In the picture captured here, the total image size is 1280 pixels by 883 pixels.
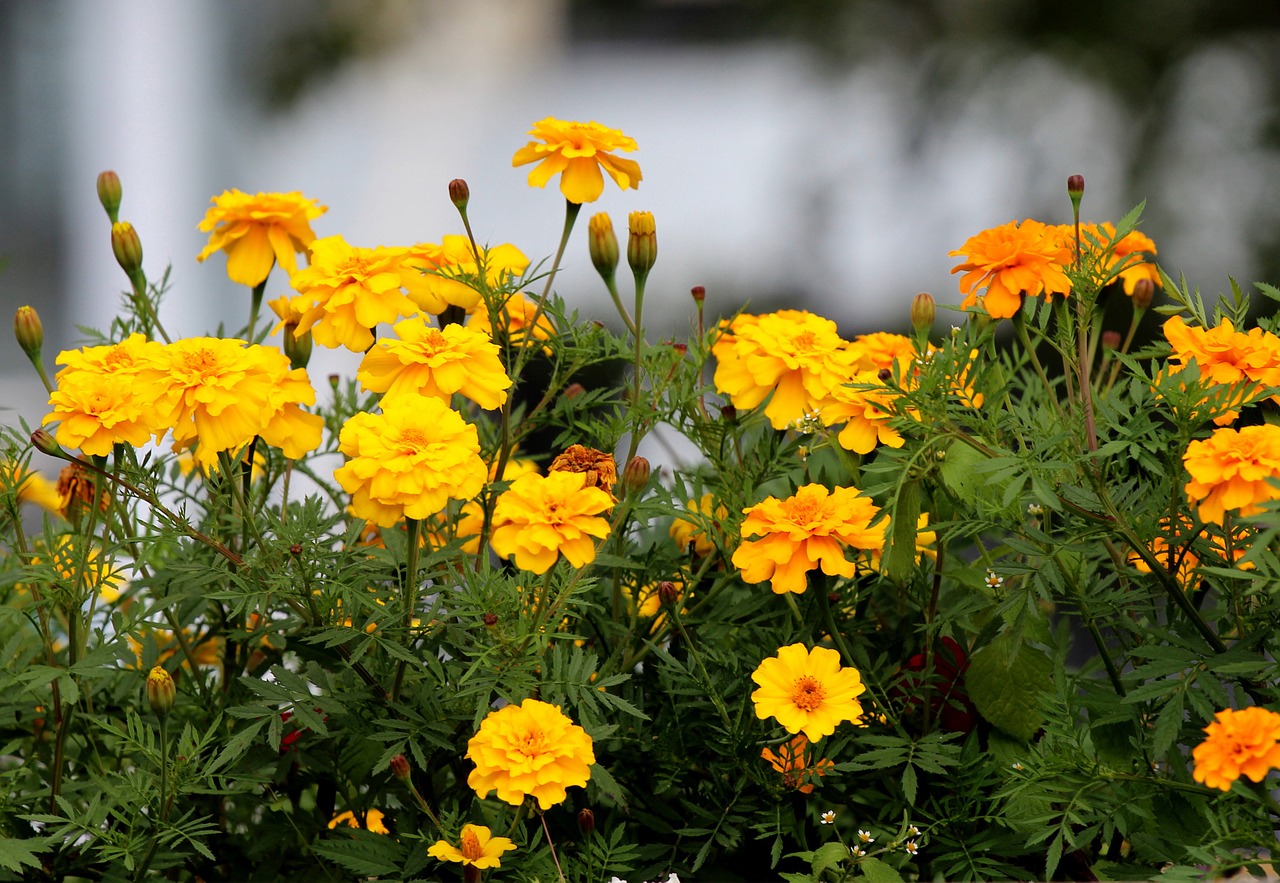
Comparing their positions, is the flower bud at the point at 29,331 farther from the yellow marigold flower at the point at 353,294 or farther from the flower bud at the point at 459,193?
the flower bud at the point at 459,193

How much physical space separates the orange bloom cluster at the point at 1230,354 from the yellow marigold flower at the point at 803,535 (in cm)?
25

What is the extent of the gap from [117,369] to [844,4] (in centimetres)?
442

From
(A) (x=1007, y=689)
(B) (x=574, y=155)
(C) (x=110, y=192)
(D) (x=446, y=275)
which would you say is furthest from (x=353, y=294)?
(A) (x=1007, y=689)

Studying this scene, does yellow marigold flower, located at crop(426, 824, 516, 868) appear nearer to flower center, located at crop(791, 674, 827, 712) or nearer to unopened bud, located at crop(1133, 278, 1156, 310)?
flower center, located at crop(791, 674, 827, 712)

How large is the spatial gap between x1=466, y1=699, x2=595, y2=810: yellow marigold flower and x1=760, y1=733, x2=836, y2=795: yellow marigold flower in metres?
0.18

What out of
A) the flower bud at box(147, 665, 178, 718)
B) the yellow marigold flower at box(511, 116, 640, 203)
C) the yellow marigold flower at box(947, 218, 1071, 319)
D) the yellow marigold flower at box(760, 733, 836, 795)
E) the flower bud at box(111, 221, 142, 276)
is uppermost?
the yellow marigold flower at box(511, 116, 640, 203)

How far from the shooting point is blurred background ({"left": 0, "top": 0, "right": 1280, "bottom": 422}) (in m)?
4.52

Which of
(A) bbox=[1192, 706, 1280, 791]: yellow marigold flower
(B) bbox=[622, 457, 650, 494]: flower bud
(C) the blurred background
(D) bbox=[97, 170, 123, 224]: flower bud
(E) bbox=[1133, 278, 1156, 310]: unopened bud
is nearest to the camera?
(A) bbox=[1192, 706, 1280, 791]: yellow marigold flower

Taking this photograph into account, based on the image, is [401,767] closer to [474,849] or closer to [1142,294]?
[474,849]

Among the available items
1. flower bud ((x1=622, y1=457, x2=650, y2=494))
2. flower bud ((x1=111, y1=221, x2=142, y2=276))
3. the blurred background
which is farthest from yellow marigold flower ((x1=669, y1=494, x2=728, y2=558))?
the blurred background

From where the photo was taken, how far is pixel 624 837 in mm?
1063

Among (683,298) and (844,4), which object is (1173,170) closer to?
(844,4)

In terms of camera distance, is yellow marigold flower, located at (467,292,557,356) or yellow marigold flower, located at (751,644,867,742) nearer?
yellow marigold flower, located at (751,644,867,742)

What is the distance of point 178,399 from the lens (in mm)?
899
